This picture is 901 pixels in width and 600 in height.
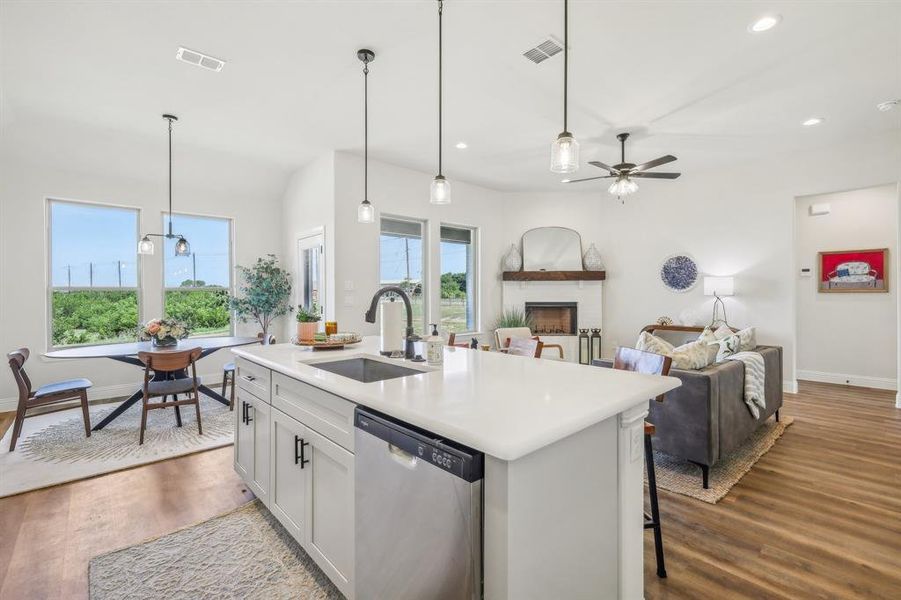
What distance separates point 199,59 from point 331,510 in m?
3.11

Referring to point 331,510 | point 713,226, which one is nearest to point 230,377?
point 331,510

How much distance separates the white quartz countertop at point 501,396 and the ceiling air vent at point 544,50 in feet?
6.90

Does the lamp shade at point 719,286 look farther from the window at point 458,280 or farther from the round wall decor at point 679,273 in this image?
the window at point 458,280

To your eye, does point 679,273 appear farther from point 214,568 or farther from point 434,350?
point 214,568

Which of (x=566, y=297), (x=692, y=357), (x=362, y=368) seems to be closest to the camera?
(x=362, y=368)

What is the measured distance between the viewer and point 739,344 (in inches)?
149

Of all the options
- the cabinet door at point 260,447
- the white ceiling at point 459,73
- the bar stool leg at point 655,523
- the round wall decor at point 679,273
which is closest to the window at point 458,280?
the white ceiling at point 459,73

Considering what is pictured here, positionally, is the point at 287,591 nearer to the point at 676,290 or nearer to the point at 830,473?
the point at 830,473

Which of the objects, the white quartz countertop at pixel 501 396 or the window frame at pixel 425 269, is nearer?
the white quartz countertop at pixel 501 396

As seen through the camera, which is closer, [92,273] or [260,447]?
[260,447]

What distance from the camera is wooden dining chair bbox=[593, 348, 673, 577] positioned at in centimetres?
185

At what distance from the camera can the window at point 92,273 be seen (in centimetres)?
467

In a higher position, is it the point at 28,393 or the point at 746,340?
the point at 746,340

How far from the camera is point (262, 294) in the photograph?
5.44 m
